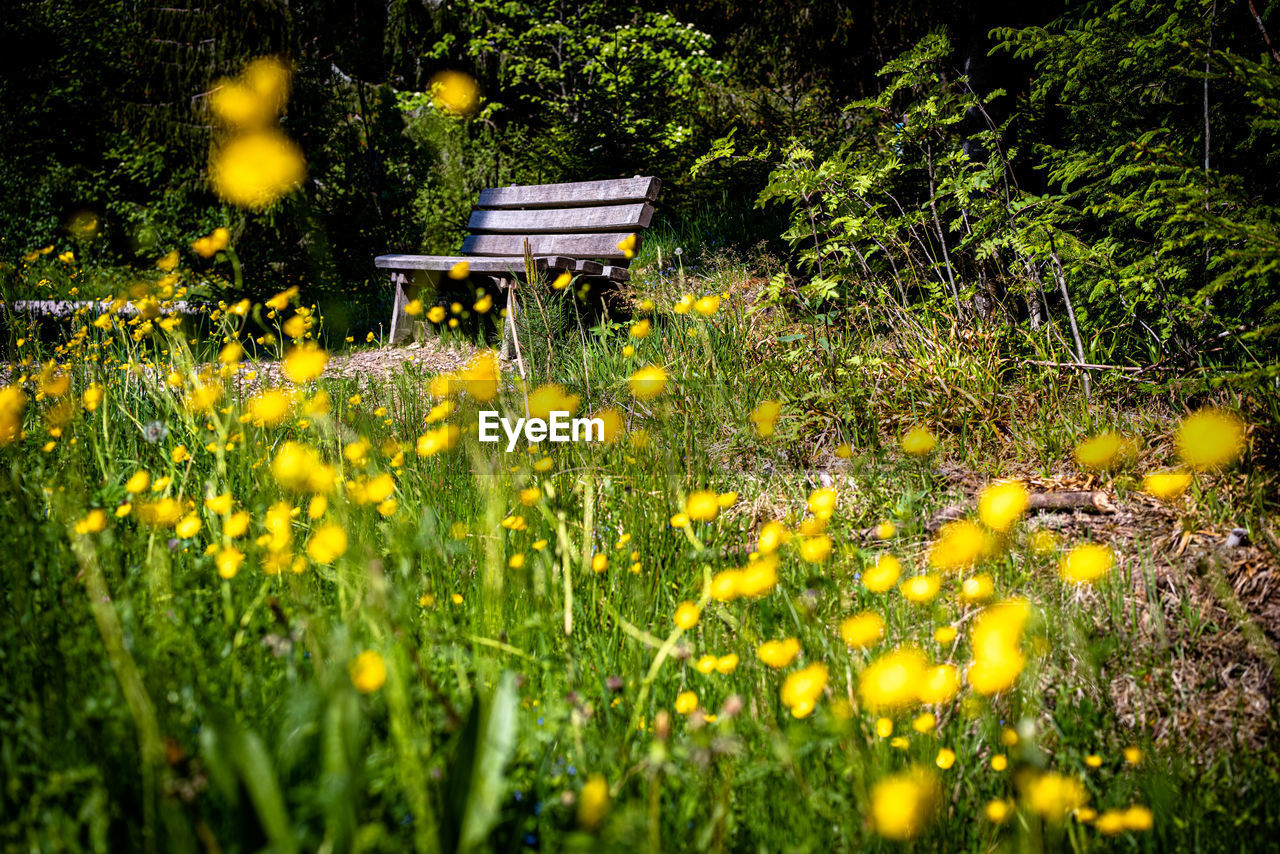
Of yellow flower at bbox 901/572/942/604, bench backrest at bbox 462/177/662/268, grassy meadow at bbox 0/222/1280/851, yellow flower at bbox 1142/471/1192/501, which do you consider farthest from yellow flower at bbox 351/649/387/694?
bench backrest at bbox 462/177/662/268

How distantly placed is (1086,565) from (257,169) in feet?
21.5

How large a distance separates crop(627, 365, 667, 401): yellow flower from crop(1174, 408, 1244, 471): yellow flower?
141cm

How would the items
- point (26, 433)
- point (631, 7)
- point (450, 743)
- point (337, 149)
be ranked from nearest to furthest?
point (450, 743) < point (26, 433) < point (337, 149) < point (631, 7)

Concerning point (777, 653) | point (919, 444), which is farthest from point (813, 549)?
point (919, 444)

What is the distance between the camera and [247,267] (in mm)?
5883

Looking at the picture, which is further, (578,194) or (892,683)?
(578,194)

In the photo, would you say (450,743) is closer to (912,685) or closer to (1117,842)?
(912,685)

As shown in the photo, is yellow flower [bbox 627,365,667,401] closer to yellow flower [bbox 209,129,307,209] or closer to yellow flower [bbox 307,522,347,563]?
yellow flower [bbox 307,522,347,563]

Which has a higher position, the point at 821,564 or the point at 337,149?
the point at 337,149

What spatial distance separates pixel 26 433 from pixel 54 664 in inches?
56.1

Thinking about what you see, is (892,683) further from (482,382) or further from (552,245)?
(552,245)

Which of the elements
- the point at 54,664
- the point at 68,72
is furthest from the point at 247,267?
the point at 68,72

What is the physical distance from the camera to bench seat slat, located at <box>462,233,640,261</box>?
14.8ft

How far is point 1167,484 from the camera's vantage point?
1.63m
